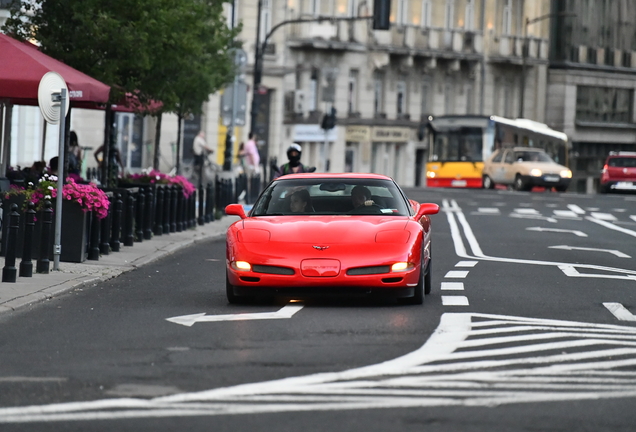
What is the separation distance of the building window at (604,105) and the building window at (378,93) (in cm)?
1856

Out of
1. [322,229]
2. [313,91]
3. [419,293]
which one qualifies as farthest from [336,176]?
[313,91]

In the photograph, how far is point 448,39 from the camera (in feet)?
258

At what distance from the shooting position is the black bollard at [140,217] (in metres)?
23.3

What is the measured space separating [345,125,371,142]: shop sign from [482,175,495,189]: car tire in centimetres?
1219

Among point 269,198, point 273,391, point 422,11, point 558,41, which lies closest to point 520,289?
point 269,198

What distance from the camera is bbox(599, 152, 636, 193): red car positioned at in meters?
62.6

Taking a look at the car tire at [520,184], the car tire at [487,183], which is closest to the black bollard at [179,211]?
the car tire at [520,184]

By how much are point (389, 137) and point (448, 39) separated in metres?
7.04

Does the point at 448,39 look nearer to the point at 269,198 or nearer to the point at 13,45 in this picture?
the point at 13,45

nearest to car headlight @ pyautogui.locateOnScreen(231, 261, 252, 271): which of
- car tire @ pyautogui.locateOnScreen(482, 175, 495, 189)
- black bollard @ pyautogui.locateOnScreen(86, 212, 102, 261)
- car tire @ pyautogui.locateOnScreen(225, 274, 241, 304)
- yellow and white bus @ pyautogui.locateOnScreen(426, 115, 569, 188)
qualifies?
car tire @ pyautogui.locateOnScreen(225, 274, 241, 304)

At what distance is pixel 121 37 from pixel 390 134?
5102 cm

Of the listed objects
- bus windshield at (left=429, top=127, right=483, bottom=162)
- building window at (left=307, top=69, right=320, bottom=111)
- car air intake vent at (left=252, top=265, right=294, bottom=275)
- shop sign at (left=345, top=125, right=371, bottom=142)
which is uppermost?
building window at (left=307, top=69, right=320, bottom=111)

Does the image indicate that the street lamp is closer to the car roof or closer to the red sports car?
the car roof

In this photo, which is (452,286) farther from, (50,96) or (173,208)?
(173,208)
